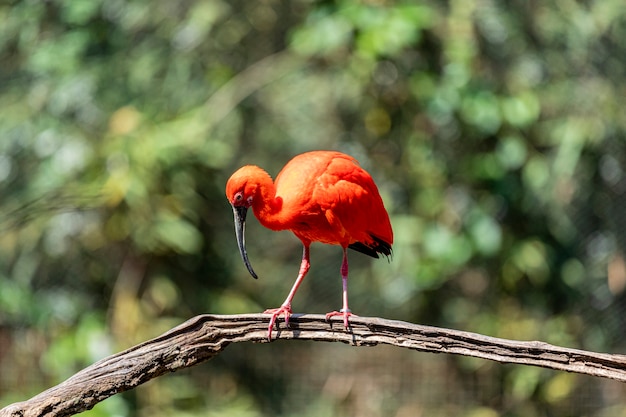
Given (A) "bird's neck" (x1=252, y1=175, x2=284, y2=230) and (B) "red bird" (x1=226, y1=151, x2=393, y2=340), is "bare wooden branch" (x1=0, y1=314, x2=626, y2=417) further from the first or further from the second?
(A) "bird's neck" (x1=252, y1=175, x2=284, y2=230)

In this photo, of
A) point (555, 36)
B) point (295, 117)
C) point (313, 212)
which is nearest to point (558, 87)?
point (555, 36)

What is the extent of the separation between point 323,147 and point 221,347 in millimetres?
3025

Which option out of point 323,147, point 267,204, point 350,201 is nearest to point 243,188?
point 267,204

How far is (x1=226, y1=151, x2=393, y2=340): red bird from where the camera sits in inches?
99.7

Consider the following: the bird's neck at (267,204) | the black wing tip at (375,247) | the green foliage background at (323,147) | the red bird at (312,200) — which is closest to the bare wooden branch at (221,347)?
the red bird at (312,200)

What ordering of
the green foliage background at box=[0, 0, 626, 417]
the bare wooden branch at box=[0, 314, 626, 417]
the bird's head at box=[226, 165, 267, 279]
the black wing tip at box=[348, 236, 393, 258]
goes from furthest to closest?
1. the green foliage background at box=[0, 0, 626, 417]
2. the black wing tip at box=[348, 236, 393, 258]
3. the bird's head at box=[226, 165, 267, 279]
4. the bare wooden branch at box=[0, 314, 626, 417]

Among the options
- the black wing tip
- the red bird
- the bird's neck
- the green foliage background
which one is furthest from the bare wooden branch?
the green foliage background

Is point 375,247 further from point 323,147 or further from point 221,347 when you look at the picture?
point 323,147

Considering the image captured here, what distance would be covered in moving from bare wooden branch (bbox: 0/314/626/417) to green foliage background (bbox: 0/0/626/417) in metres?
2.20

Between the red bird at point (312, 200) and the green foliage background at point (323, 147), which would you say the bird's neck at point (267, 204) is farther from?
the green foliage background at point (323, 147)

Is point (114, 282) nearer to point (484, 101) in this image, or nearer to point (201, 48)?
point (201, 48)

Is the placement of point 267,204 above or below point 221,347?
above

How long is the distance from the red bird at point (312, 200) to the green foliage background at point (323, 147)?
187 centimetres

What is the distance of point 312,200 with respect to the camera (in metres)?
2.58
